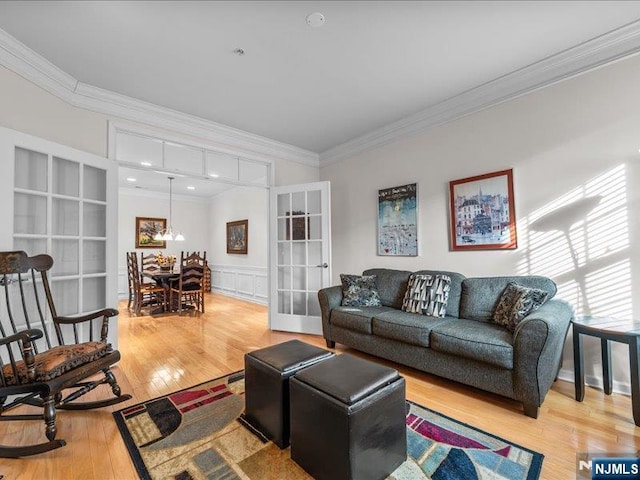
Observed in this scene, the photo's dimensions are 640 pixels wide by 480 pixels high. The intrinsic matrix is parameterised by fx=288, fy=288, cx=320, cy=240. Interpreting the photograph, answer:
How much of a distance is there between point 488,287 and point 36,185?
13.2ft

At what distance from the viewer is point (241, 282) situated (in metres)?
6.60

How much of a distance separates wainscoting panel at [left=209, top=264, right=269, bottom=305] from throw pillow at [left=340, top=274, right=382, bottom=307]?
7.67ft

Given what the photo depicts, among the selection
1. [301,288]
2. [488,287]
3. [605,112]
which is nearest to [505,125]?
[605,112]

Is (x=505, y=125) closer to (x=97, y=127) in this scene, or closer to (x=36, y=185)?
(x=97, y=127)

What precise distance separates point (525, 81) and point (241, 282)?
5.93 m

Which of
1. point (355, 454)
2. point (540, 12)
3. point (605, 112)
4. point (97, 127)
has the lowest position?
point (355, 454)

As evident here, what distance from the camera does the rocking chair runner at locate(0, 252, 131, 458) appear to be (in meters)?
1.61

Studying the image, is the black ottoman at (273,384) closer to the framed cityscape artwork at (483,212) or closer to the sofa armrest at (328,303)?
the sofa armrest at (328,303)

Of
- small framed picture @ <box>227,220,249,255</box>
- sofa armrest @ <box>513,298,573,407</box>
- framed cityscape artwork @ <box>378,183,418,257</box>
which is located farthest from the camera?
small framed picture @ <box>227,220,249,255</box>

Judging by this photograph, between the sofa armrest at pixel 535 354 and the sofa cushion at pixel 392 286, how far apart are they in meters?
1.36

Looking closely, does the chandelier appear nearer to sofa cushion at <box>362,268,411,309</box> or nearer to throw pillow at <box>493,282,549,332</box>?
sofa cushion at <box>362,268,411,309</box>

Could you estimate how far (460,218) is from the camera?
10.1 feet

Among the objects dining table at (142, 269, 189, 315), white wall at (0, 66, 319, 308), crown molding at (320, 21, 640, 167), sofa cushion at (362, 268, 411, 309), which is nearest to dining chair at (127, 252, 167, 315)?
dining table at (142, 269, 189, 315)

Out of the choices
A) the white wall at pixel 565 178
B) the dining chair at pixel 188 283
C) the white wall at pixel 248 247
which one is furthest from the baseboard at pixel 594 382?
the dining chair at pixel 188 283
